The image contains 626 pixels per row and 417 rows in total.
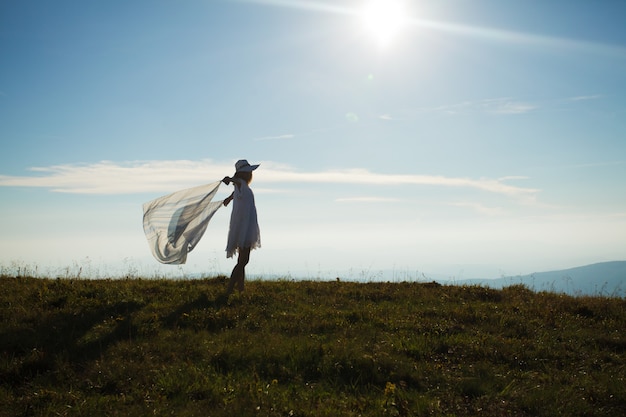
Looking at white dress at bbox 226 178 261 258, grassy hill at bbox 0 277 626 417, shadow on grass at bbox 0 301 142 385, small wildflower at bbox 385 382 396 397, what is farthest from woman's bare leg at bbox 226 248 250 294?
small wildflower at bbox 385 382 396 397

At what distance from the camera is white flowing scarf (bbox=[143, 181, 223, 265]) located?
1257cm

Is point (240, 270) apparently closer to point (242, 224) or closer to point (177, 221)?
point (242, 224)

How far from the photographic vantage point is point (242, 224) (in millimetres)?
12664

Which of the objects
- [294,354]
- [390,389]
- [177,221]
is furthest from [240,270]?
[390,389]

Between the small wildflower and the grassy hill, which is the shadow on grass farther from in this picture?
the small wildflower

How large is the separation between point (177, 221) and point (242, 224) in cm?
189

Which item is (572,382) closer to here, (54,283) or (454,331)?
(454,331)

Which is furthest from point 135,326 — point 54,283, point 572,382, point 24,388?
point 572,382

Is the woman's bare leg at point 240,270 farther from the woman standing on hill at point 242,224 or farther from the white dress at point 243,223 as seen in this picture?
the white dress at point 243,223

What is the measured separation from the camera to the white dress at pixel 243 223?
12586mm

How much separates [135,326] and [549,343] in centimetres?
882

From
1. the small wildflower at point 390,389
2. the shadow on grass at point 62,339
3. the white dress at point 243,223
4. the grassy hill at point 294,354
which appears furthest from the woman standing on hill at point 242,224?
the small wildflower at point 390,389

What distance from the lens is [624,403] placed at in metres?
6.79

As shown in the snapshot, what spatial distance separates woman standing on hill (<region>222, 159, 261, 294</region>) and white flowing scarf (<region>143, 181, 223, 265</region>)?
2.61ft
